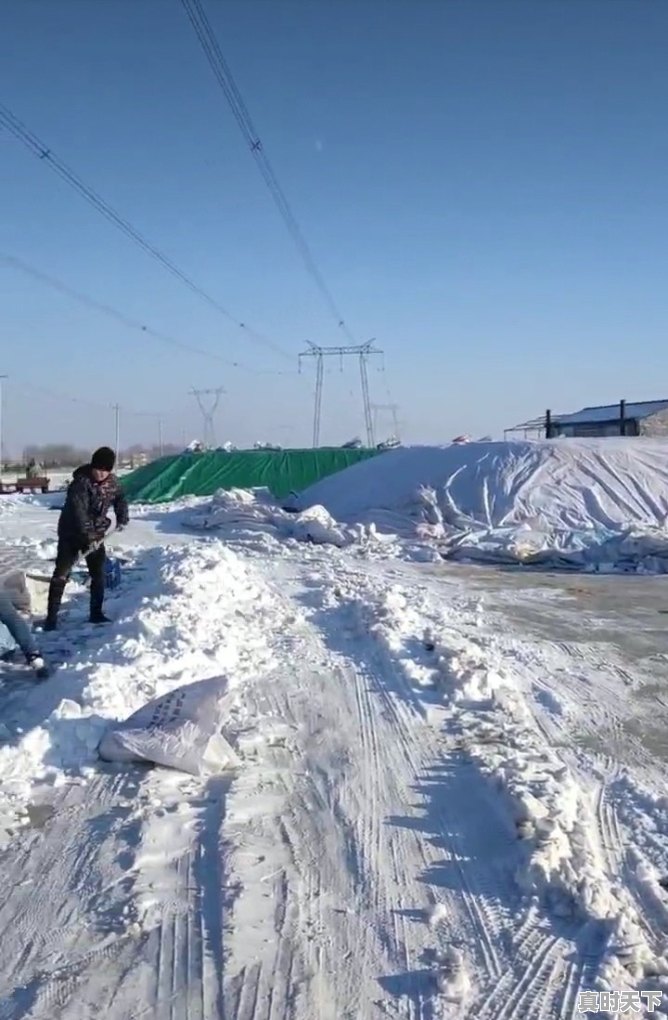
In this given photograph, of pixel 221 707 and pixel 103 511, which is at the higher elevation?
pixel 103 511

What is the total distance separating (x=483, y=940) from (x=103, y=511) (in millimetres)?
5892

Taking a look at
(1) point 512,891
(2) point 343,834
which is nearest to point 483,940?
(1) point 512,891

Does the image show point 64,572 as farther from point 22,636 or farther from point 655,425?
point 655,425

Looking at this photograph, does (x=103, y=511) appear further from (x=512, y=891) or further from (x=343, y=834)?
(x=512, y=891)

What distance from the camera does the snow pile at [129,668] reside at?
167 inches

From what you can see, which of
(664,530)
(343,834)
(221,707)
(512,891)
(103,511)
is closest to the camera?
(512,891)

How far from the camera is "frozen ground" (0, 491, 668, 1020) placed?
2.66 meters

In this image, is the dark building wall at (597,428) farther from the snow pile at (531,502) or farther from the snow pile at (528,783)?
the snow pile at (528,783)

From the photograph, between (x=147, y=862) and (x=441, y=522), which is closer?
(x=147, y=862)

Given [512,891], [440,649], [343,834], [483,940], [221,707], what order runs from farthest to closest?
[440,649] < [221,707] < [343,834] < [512,891] < [483,940]

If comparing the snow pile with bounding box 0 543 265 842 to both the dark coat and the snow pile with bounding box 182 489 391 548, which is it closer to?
the dark coat

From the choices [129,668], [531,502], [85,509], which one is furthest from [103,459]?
[531,502]

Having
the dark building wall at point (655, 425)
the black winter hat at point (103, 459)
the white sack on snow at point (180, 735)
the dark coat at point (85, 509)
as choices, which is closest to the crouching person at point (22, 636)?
the dark coat at point (85, 509)

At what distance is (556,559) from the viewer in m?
13.1
